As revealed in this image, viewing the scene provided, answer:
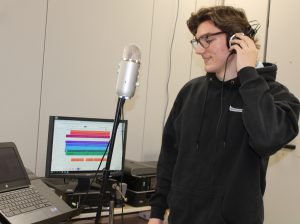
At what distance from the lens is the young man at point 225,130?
4.06 ft

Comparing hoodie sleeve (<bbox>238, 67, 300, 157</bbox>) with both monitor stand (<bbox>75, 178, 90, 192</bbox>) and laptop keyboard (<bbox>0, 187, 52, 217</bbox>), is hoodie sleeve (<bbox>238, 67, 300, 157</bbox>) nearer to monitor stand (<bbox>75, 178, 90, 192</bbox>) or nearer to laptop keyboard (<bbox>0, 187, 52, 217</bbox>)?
laptop keyboard (<bbox>0, 187, 52, 217</bbox>)

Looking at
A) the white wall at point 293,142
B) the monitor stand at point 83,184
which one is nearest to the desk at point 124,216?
the monitor stand at point 83,184

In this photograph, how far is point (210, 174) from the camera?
1337 millimetres

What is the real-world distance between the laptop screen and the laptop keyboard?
4cm

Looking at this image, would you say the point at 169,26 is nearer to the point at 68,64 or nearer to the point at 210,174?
the point at 68,64

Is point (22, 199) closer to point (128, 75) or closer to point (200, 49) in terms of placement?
point (128, 75)

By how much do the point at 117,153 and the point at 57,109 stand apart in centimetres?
49

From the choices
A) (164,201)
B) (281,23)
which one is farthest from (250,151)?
(281,23)

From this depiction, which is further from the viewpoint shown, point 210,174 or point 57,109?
point 57,109

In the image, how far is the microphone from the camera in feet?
3.20

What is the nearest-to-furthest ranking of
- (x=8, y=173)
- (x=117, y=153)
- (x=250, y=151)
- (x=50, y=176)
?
(x=250, y=151) < (x=8, y=173) < (x=50, y=176) < (x=117, y=153)

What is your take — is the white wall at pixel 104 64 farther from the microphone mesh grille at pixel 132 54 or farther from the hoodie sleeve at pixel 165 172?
the microphone mesh grille at pixel 132 54

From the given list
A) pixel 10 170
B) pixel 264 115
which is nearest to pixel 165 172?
pixel 264 115

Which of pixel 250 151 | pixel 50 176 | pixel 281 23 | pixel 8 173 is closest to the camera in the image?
pixel 250 151
